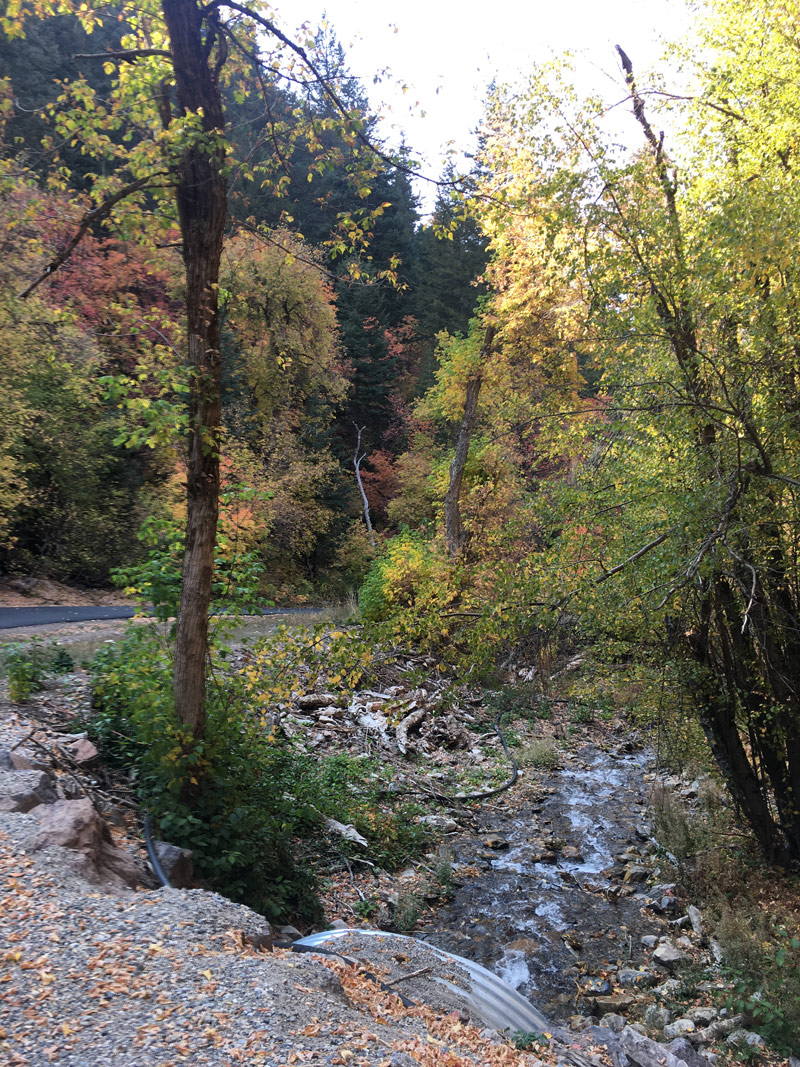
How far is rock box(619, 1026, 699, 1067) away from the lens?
14.1 feet

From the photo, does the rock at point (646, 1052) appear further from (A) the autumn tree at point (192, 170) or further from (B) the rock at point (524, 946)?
(A) the autumn tree at point (192, 170)

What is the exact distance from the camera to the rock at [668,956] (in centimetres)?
593

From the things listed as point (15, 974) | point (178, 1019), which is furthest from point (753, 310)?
point (15, 974)

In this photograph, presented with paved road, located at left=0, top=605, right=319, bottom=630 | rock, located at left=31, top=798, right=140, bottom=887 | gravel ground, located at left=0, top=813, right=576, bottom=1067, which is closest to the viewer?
gravel ground, located at left=0, top=813, right=576, bottom=1067

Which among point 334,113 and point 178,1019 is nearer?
point 178,1019

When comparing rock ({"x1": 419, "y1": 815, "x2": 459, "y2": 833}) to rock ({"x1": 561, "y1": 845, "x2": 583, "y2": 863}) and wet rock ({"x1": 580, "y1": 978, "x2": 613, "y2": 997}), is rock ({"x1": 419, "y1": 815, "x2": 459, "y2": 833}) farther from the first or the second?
wet rock ({"x1": 580, "y1": 978, "x2": 613, "y2": 997})

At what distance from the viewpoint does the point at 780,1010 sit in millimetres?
4766

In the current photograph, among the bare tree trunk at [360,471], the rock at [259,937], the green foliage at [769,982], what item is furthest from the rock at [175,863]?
the bare tree trunk at [360,471]

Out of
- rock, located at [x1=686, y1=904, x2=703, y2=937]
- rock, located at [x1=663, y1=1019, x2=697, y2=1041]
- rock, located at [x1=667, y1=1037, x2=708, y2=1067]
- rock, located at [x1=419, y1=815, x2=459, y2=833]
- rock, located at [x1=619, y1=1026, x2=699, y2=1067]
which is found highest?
rock, located at [x1=619, y1=1026, x2=699, y2=1067]

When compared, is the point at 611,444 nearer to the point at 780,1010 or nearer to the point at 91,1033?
the point at 780,1010

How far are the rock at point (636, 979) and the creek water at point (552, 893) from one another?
0.51 feet

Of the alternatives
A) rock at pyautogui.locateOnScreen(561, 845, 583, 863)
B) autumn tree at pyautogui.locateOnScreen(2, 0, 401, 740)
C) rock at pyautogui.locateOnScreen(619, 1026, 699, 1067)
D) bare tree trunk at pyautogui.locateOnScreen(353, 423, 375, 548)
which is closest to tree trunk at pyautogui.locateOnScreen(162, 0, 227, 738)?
autumn tree at pyautogui.locateOnScreen(2, 0, 401, 740)

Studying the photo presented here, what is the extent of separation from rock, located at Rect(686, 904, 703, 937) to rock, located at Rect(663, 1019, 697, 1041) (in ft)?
4.84

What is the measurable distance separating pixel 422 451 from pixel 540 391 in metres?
10.7
